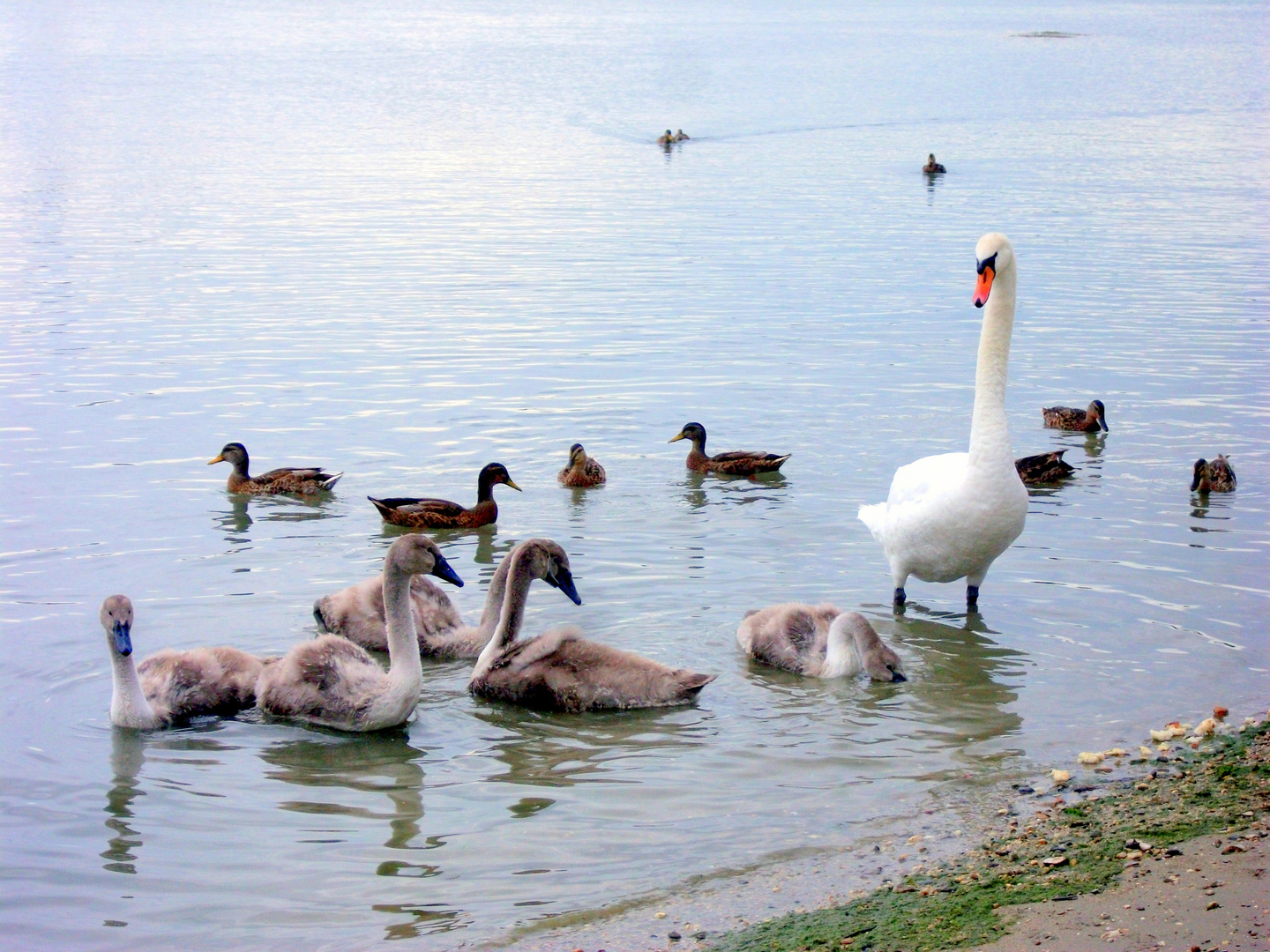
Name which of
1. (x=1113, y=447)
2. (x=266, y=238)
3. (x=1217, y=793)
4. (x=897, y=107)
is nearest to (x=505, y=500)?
(x=1113, y=447)

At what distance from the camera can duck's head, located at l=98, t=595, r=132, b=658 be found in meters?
7.59

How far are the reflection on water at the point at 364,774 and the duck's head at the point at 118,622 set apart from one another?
2.92 ft

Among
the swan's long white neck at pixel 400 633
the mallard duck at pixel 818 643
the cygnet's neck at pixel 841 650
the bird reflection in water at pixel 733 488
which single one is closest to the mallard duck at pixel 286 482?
the bird reflection in water at pixel 733 488

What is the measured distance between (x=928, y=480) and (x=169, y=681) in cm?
462

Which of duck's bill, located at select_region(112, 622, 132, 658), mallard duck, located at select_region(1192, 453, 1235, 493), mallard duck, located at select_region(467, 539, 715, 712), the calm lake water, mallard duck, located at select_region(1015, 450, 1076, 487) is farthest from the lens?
mallard duck, located at select_region(1015, 450, 1076, 487)

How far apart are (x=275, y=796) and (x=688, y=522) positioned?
573 centimetres

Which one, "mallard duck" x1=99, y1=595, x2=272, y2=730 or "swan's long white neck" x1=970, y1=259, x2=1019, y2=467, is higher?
"swan's long white neck" x1=970, y1=259, x2=1019, y2=467

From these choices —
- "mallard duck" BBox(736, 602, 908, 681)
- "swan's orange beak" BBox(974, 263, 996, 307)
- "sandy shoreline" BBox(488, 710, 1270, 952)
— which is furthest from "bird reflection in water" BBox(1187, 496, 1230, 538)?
"sandy shoreline" BBox(488, 710, 1270, 952)

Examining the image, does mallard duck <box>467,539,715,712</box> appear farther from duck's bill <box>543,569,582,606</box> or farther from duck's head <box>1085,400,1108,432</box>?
duck's head <box>1085,400,1108,432</box>

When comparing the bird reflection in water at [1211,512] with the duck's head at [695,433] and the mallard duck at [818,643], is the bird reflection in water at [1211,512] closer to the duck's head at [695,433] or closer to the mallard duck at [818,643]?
the mallard duck at [818,643]

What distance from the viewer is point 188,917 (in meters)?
5.84

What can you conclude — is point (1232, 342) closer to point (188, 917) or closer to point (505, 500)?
point (505, 500)

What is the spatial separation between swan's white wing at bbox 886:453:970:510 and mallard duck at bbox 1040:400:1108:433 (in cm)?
547

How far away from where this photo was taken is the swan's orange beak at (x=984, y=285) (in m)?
9.37
